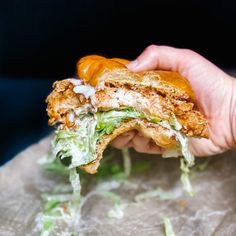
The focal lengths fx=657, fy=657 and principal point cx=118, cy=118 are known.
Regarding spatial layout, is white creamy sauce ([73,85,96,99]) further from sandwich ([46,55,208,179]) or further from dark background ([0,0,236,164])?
dark background ([0,0,236,164])

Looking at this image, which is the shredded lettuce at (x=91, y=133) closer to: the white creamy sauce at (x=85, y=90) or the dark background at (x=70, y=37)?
the white creamy sauce at (x=85, y=90)

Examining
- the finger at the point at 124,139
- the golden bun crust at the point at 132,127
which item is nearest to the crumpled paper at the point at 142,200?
the finger at the point at 124,139

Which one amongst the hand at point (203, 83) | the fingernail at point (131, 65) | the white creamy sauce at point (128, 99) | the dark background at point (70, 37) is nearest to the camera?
the white creamy sauce at point (128, 99)

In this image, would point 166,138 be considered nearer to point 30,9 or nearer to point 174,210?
point 174,210

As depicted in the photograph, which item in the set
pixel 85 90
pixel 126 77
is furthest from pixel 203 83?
pixel 85 90

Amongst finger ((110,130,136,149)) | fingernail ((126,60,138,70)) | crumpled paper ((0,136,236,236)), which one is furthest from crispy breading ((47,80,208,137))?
crumpled paper ((0,136,236,236))

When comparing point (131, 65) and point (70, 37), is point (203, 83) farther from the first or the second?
point (70, 37)
